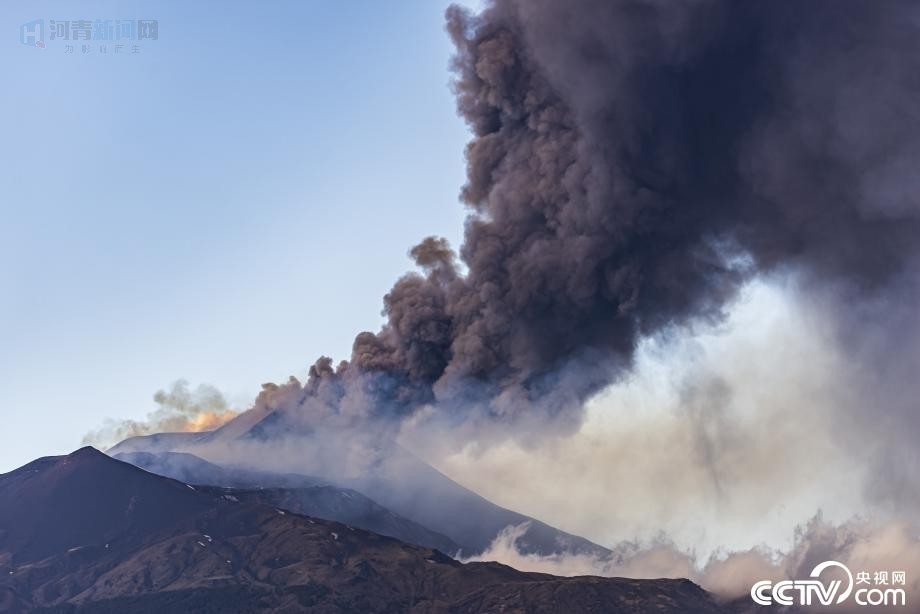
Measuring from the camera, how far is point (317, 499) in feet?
551

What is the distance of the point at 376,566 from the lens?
5768 inches

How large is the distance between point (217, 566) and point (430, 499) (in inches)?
1582

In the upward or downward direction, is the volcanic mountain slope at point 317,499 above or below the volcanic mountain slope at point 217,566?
above

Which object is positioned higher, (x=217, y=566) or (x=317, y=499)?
(x=317, y=499)

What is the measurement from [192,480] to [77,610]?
4387 centimetres

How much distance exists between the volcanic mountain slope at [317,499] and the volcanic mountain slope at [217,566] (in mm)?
7094

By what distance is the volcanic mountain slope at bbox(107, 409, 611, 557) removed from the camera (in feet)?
552

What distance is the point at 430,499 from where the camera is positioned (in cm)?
17775

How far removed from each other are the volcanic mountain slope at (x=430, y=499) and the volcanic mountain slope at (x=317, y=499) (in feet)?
7.88

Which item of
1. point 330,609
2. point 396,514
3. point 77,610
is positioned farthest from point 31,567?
point 396,514

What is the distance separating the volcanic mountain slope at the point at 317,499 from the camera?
166000 mm

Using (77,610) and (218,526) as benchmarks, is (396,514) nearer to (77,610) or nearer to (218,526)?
(218,526)

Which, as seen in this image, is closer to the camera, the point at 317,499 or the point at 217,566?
Result: the point at 217,566

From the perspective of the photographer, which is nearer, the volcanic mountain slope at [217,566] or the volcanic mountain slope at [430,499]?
the volcanic mountain slope at [217,566]
